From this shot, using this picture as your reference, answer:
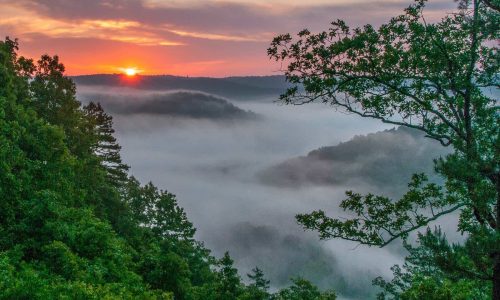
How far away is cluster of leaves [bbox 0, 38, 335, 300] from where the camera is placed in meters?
18.0

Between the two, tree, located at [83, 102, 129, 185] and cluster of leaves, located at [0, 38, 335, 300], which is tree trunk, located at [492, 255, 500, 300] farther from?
tree, located at [83, 102, 129, 185]

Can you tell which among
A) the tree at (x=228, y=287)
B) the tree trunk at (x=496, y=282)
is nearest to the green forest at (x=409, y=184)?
the tree trunk at (x=496, y=282)

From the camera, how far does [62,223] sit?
2122 centimetres

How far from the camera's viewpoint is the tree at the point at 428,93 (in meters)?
12.6

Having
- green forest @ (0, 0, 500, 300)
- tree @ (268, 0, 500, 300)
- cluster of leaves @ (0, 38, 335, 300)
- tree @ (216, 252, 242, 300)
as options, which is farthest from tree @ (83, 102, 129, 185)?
tree @ (268, 0, 500, 300)

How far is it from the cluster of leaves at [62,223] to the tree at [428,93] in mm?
9329

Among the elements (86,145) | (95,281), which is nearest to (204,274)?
(86,145)

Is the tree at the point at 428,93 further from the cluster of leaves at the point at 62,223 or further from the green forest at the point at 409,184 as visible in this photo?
the cluster of leaves at the point at 62,223

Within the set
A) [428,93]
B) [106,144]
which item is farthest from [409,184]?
[106,144]

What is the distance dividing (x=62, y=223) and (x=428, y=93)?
16.8 meters

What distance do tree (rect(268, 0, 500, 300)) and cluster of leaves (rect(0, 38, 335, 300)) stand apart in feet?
30.6

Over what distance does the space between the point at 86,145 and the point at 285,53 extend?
1038 inches

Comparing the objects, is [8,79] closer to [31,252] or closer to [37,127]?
[37,127]

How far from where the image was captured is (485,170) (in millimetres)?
12047
